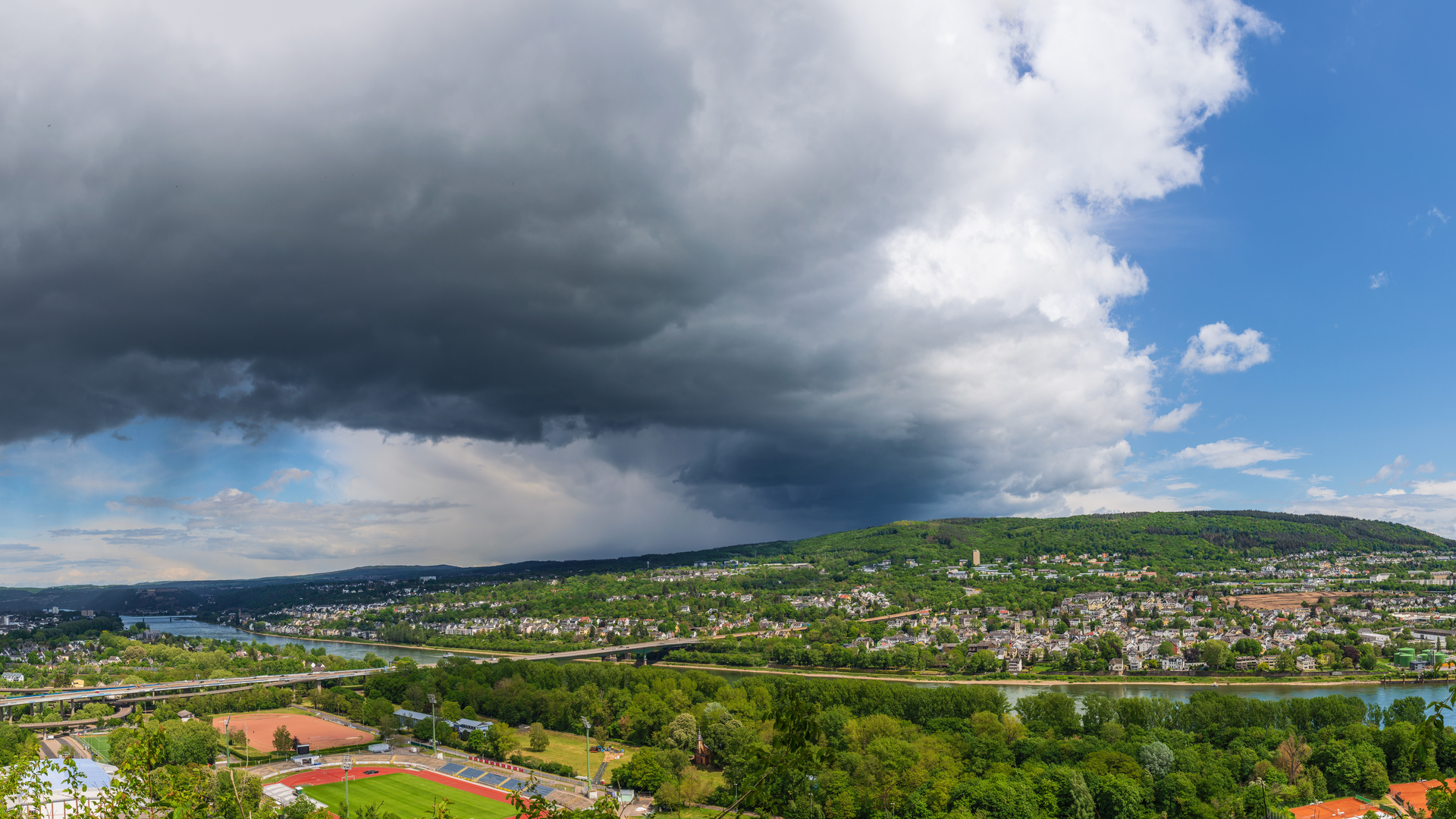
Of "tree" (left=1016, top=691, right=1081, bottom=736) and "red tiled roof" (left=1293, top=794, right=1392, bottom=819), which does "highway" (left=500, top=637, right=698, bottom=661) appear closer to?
"tree" (left=1016, top=691, right=1081, bottom=736)

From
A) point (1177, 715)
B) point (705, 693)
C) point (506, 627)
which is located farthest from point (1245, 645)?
point (506, 627)

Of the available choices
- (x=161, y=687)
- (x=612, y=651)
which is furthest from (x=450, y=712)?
(x=612, y=651)

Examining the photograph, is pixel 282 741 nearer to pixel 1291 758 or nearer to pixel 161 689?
pixel 161 689

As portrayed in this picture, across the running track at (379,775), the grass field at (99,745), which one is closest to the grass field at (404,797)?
the running track at (379,775)

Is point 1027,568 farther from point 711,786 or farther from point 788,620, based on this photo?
point 711,786

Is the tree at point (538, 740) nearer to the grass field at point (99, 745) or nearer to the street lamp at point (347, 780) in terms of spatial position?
the street lamp at point (347, 780)

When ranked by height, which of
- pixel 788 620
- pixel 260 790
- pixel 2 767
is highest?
pixel 2 767
